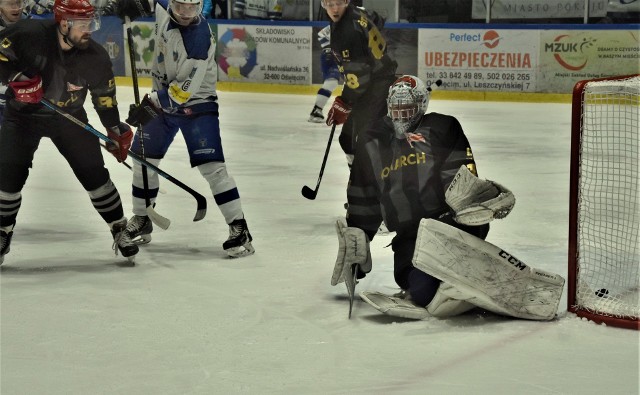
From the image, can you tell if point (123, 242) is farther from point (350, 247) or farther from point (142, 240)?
point (350, 247)

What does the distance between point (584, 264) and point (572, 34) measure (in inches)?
243

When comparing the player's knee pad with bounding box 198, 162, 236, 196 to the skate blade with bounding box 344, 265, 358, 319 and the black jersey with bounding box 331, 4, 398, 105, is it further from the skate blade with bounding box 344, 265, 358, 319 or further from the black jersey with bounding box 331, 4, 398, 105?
the skate blade with bounding box 344, 265, 358, 319

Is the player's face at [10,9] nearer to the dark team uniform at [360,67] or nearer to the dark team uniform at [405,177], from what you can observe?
the dark team uniform at [360,67]

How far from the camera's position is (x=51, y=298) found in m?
3.92

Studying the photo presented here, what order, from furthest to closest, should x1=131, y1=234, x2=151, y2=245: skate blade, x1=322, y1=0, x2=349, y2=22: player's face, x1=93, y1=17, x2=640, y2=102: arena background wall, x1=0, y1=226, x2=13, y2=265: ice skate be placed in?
x1=93, y1=17, x2=640, y2=102: arena background wall → x1=322, y1=0, x2=349, y2=22: player's face → x1=131, y1=234, x2=151, y2=245: skate blade → x1=0, y1=226, x2=13, y2=265: ice skate

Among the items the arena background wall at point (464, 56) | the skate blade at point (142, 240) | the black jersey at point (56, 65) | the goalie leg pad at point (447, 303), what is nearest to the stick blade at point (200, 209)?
the skate blade at point (142, 240)

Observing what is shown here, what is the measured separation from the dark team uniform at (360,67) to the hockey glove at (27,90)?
1548 millimetres

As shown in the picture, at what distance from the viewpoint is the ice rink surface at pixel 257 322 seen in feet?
9.81

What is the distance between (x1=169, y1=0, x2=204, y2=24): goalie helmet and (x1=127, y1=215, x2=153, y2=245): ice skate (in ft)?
3.12

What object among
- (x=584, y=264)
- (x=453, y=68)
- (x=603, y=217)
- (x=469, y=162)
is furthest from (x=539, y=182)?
(x=453, y=68)

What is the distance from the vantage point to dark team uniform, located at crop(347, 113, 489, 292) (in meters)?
3.62

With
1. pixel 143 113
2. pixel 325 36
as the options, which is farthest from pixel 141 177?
pixel 325 36

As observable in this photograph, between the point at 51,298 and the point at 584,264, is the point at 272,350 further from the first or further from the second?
the point at 584,264

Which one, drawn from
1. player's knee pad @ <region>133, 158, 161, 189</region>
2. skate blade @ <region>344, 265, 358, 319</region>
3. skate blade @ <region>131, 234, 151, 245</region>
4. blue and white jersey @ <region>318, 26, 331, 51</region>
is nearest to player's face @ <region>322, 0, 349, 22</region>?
player's knee pad @ <region>133, 158, 161, 189</region>
